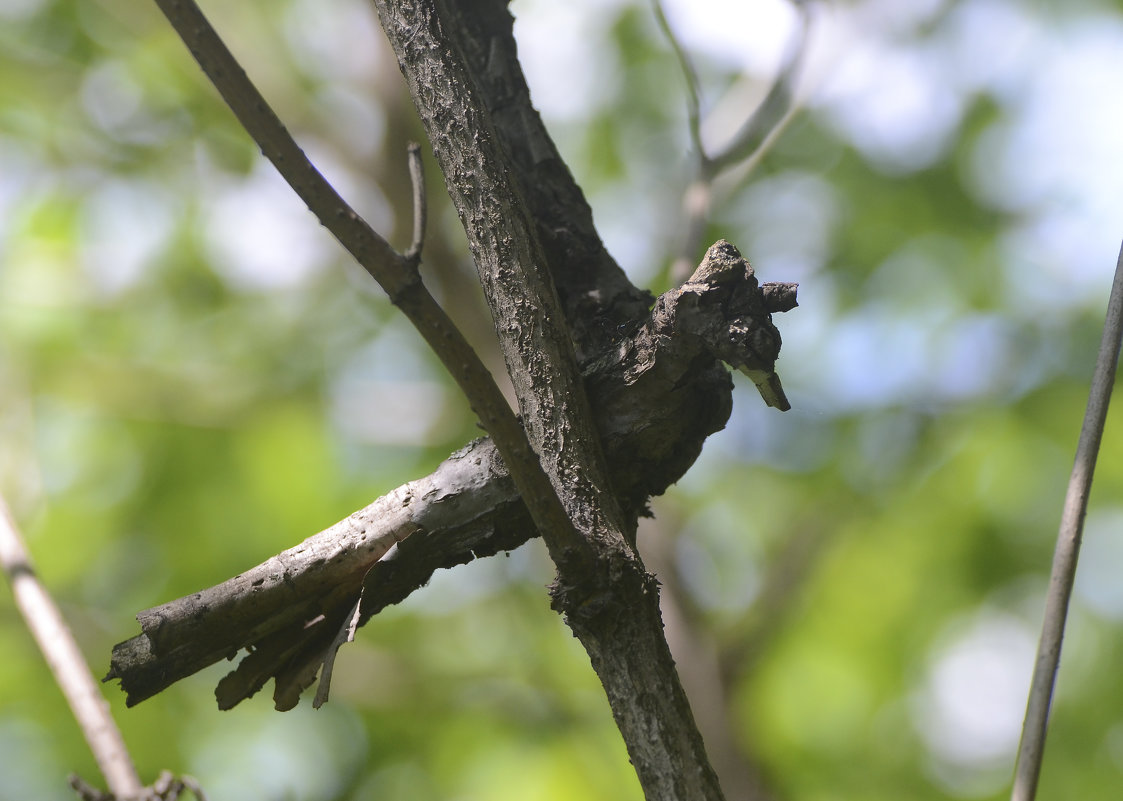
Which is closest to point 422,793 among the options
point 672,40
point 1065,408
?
point 1065,408

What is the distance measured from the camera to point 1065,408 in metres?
2.13

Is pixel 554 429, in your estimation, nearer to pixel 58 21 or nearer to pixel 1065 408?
pixel 1065 408

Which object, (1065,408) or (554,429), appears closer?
(554,429)

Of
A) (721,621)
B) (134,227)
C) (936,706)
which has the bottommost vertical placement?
(936,706)

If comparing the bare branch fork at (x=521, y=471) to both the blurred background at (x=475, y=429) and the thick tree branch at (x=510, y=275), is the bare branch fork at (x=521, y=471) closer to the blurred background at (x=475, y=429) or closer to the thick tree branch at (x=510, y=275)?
the thick tree branch at (x=510, y=275)

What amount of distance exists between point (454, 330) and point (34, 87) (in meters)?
2.57

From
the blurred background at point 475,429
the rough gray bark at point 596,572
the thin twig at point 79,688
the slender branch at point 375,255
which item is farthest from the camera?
the blurred background at point 475,429

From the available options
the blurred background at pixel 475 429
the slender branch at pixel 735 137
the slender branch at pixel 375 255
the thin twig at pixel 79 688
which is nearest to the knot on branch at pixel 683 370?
the slender branch at pixel 375 255

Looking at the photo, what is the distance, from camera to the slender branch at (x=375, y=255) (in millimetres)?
395

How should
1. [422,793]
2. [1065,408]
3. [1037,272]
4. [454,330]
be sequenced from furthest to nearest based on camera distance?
1. [422,793]
2. [1037,272]
3. [1065,408]
4. [454,330]

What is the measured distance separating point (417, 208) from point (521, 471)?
0.17 m

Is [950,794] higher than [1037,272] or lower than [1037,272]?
lower

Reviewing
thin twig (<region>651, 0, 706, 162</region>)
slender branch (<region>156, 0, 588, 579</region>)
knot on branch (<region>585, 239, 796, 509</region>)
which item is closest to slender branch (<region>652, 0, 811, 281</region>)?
thin twig (<region>651, 0, 706, 162</region>)

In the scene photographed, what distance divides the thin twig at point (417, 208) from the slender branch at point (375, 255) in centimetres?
2
